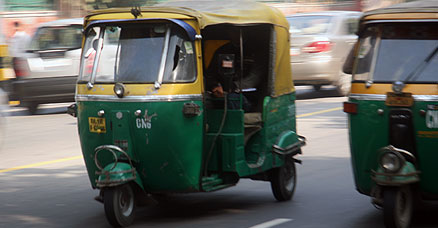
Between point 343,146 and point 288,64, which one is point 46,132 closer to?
point 343,146

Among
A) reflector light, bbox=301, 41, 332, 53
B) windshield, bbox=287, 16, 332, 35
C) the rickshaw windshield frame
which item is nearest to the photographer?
the rickshaw windshield frame

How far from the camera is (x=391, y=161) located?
271 inches

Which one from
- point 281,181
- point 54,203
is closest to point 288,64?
point 281,181

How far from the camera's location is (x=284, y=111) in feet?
29.2

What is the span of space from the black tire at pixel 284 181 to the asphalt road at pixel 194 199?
101 mm

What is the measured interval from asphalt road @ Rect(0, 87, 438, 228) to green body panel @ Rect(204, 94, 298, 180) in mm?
459

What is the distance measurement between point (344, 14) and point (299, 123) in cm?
473

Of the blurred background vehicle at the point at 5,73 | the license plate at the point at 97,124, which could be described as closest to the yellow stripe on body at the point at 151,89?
the license plate at the point at 97,124

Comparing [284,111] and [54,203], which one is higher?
[284,111]

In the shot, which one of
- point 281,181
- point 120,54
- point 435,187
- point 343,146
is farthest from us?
point 343,146

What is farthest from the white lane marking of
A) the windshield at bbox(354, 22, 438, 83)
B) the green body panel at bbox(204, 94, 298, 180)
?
the windshield at bbox(354, 22, 438, 83)

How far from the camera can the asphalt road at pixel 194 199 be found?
779cm

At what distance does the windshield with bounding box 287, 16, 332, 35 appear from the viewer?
714 inches

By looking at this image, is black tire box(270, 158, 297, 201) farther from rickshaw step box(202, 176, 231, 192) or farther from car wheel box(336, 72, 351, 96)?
car wheel box(336, 72, 351, 96)
